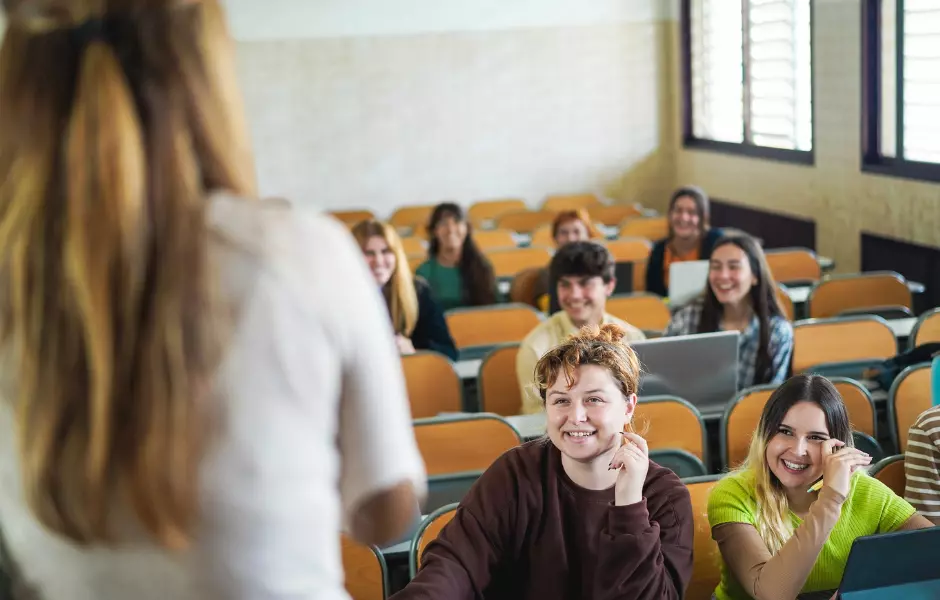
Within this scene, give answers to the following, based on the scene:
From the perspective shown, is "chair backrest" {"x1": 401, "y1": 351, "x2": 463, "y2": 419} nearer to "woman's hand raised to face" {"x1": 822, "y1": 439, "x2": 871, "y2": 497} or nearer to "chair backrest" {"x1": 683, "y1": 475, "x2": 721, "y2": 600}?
"chair backrest" {"x1": 683, "y1": 475, "x2": 721, "y2": 600}

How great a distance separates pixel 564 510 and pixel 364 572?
25.7 inches

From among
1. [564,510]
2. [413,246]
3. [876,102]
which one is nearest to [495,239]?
[413,246]

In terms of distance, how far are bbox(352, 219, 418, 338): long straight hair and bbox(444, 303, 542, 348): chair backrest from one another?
11.1 inches

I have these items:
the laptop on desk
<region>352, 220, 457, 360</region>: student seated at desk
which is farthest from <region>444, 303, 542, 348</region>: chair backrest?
the laptop on desk

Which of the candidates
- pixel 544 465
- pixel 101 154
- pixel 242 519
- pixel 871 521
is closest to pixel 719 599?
pixel 871 521

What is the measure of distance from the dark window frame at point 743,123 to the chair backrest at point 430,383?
4.54m

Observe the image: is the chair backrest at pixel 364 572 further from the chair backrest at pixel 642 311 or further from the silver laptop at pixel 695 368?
the chair backrest at pixel 642 311

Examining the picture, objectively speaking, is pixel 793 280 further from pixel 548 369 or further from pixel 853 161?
pixel 548 369

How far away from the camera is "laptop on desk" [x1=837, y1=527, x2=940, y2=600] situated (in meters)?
2.02

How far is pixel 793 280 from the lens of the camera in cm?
611

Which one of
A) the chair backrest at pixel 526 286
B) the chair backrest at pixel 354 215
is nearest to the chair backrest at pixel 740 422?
the chair backrest at pixel 526 286

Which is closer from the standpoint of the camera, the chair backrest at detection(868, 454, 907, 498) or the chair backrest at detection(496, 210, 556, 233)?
the chair backrest at detection(868, 454, 907, 498)

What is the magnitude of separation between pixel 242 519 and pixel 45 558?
19 centimetres

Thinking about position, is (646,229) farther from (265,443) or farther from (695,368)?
(265,443)
